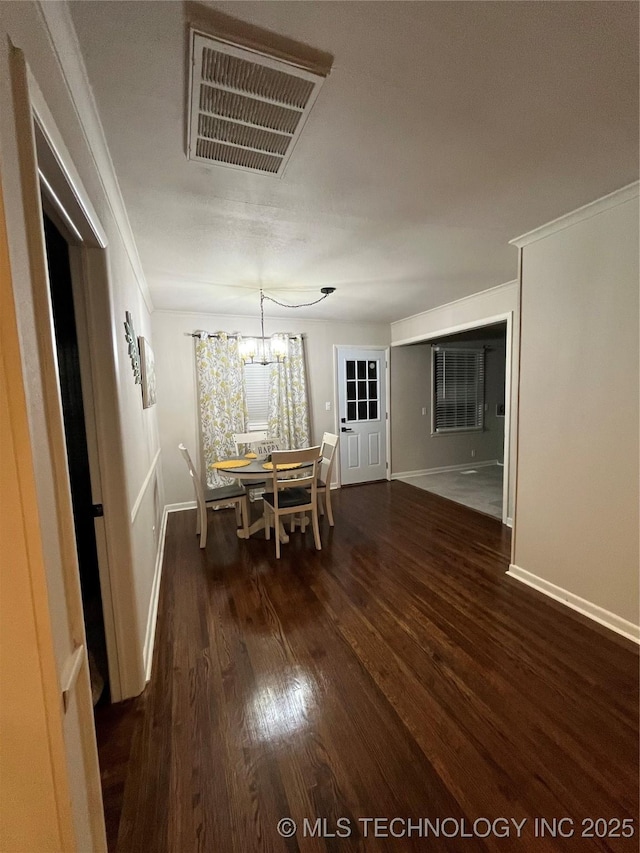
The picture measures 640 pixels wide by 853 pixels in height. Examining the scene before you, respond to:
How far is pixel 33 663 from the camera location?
0.62 meters

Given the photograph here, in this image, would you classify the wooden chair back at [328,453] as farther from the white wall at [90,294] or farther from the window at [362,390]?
the white wall at [90,294]

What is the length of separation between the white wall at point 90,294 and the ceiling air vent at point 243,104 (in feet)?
1.19

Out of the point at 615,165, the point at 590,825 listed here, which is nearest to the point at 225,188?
the point at 615,165

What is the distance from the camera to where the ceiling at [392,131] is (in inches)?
38.3

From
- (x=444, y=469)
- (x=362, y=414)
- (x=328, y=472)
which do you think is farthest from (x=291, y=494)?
(x=444, y=469)

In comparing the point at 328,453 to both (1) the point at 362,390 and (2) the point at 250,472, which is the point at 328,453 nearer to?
(1) the point at 362,390

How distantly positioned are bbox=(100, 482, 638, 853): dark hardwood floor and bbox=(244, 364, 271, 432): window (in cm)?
244

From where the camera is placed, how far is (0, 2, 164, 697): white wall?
0.67m

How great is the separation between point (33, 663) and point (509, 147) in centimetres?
231

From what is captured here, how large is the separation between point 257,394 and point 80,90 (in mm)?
3639

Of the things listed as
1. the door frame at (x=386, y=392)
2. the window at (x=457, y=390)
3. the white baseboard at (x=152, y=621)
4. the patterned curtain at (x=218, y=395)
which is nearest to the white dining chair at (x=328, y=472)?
the door frame at (x=386, y=392)

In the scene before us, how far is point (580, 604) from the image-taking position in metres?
2.18

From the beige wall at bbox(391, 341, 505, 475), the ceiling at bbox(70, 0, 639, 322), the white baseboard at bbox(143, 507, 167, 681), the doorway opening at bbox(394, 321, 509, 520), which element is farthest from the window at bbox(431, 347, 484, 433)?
the white baseboard at bbox(143, 507, 167, 681)

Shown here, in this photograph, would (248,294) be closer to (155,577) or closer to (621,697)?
(155,577)
